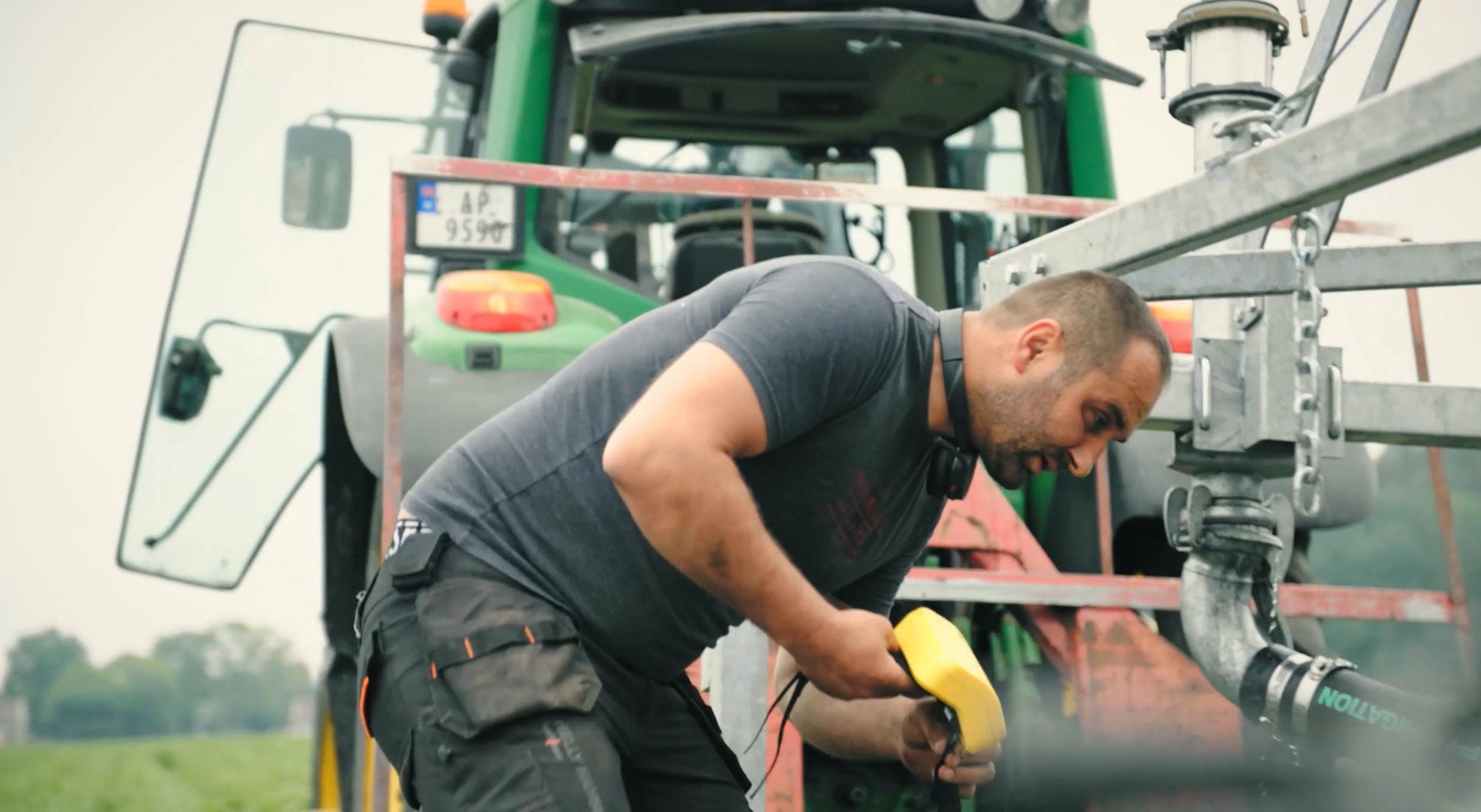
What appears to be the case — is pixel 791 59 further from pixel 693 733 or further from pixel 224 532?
pixel 693 733

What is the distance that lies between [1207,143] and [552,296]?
Answer: 169 cm

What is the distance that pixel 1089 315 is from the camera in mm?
2283

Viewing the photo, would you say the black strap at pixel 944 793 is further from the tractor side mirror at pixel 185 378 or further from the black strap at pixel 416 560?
the tractor side mirror at pixel 185 378

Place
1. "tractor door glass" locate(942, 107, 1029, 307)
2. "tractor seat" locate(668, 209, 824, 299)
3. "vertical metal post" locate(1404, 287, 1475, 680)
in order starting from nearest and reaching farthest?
"vertical metal post" locate(1404, 287, 1475, 680) → "tractor seat" locate(668, 209, 824, 299) → "tractor door glass" locate(942, 107, 1029, 307)

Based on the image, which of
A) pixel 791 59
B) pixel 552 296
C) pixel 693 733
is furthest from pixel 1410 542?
pixel 693 733

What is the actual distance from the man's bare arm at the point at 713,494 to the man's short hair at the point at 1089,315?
468 millimetres

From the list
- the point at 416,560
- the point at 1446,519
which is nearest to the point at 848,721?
the point at 416,560

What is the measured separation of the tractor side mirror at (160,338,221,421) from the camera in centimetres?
495

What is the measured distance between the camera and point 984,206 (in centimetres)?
400

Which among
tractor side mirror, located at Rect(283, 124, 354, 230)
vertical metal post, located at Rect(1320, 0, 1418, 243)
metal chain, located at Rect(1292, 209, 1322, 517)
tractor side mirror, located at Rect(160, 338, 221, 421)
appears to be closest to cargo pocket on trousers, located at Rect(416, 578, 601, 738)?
metal chain, located at Rect(1292, 209, 1322, 517)

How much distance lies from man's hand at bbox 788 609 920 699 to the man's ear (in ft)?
1.32

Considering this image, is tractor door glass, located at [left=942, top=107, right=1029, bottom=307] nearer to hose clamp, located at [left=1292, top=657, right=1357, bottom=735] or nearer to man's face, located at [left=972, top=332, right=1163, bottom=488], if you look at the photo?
hose clamp, located at [left=1292, top=657, right=1357, bottom=735]

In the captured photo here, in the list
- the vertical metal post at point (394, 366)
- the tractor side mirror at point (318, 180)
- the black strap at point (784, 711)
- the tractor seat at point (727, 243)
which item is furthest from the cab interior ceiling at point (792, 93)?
the black strap at point (784, 711)

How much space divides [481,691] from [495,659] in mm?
48
